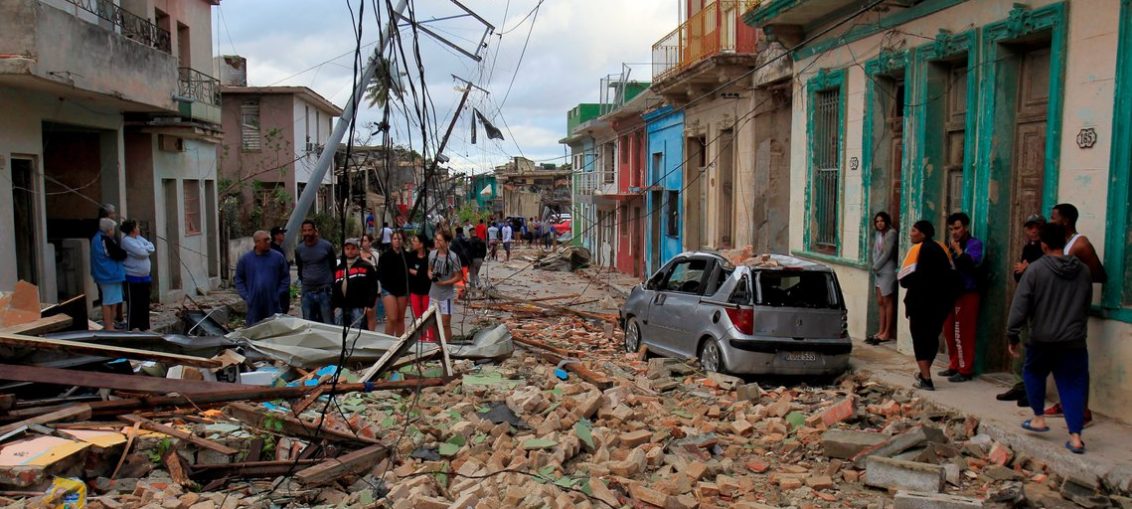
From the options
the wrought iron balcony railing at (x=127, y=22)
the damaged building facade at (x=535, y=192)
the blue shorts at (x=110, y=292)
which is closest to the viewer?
the blue shorts at (x=110, y=292)

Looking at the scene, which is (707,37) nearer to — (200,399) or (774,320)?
(774,320)

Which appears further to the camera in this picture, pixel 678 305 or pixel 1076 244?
pixel 678 305

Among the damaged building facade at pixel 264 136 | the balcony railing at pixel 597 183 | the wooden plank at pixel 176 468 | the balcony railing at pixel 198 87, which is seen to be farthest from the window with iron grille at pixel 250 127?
the wooden plank at pixel 176 468

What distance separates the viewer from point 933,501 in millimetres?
5613

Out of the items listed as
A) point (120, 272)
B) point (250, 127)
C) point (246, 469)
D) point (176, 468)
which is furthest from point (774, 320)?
point (250, 127)

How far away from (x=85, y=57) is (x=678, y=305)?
8.58 m

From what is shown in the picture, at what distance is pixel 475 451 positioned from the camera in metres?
6.57

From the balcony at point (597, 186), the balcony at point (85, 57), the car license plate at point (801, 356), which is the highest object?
the balcony at point (85, 57)

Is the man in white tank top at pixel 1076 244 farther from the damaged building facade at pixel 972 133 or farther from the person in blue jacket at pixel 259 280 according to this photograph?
the person in blue jacket at pixel 259 280

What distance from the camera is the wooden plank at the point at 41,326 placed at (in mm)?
7422

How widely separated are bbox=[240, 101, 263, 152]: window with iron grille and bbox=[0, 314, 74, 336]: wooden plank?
1057 inches

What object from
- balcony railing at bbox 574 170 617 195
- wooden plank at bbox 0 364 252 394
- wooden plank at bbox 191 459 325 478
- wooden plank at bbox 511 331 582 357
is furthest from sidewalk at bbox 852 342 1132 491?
balcony railing at bbox 574 170 617 195

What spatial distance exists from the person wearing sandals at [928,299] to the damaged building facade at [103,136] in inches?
411

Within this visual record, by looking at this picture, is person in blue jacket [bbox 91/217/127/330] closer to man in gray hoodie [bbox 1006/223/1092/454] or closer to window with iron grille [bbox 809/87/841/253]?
window with iron grille [bbox 809/87/841/253]
